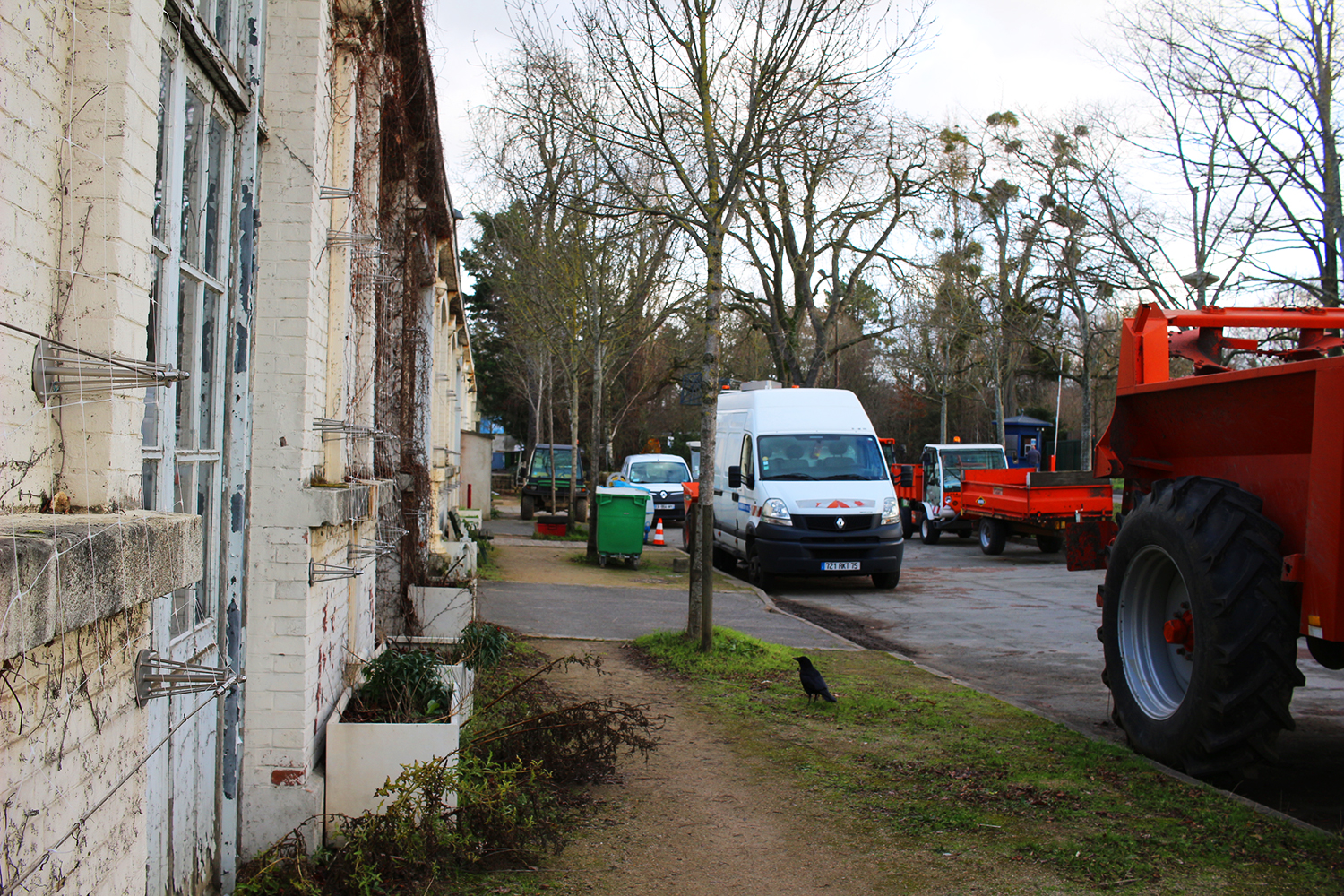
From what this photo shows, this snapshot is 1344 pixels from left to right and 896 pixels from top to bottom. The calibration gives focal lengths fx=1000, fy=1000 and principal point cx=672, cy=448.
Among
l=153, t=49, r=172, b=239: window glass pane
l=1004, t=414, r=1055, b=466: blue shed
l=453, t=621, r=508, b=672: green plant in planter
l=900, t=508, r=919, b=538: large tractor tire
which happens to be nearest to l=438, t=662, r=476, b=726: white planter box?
l=453, t=621, r=508, b=672: green plant in planter

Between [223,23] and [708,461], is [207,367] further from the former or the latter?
[708,461]

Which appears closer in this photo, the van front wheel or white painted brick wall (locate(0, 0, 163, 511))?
white painted brick wall (locate(0, 0, 163, 511))

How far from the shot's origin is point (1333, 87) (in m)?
15.7

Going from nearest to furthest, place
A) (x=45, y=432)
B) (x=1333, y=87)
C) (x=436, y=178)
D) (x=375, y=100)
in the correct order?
(x=45, y=432)
(x=375, y=100)
(x=436, y=178)
(x=1333, y=87)

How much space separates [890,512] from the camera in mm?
14328

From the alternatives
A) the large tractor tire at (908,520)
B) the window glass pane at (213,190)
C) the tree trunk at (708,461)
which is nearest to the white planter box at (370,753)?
the window glass pane at (213,190)

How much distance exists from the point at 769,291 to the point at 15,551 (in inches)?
1091

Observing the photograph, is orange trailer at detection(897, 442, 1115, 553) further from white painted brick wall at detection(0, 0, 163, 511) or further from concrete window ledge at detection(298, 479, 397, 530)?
white painted brick wall at detection(0, 0, 163, 511)

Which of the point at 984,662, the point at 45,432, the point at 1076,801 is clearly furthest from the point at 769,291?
the point at 45,432

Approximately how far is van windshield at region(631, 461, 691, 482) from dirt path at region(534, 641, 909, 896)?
21.8 meters

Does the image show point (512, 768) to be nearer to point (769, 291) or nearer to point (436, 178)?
point (436, 178)

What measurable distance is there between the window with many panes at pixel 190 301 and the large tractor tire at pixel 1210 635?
440 centimetres

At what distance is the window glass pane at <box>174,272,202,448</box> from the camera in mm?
3133

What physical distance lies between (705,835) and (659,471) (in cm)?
2368
